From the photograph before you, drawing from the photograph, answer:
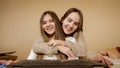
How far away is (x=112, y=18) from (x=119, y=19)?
88 mm

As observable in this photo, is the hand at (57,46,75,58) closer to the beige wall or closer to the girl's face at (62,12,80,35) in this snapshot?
the girl's face at (62,12,80,35)

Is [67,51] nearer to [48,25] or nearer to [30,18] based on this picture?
[48,25]

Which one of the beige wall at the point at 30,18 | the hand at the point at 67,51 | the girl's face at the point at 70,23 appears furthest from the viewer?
the beige wall at the point at 30,18

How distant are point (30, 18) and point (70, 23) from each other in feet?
4.14

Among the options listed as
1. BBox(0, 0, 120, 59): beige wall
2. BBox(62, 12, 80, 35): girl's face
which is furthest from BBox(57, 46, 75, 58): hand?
BBox(0, 0, 120, 59): beige wall

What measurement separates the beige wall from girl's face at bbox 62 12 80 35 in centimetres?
116

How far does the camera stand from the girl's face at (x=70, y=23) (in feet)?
3.38

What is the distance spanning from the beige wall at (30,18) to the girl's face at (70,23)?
1.16 meters

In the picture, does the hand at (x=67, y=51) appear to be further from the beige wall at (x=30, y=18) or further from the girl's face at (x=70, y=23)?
the beige wall at (x=30, y=18)

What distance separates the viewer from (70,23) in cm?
103

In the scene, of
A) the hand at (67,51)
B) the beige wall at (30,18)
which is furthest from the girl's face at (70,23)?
the beige wall at (30,18)

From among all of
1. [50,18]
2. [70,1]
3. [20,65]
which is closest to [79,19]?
[50,18]

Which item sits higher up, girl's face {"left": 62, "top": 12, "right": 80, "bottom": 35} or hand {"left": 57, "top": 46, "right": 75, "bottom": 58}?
girl's face {"left": 62, "top": 12, "right": 80, "bottom": 35}

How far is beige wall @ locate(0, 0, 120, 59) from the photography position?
221 centimetres
